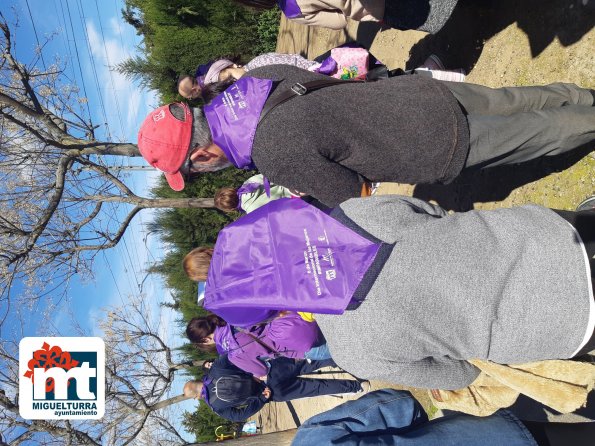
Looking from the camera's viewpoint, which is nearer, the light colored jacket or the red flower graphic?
the light colored jacket

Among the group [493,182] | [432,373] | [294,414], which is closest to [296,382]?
[493,182]

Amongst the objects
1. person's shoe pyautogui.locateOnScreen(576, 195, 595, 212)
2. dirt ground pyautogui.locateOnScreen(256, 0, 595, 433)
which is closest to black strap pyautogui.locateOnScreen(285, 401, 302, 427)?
dirt ground pyautogui.locateOnScreen(256, 0, 595, 433)

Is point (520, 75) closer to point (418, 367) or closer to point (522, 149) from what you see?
point (522, 149)

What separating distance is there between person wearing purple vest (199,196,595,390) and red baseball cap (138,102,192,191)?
758 mm

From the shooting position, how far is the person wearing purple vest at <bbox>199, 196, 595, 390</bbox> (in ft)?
6.19

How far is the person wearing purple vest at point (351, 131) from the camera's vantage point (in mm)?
2381

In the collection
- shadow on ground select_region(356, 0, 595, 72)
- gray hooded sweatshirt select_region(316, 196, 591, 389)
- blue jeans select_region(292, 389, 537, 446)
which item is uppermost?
shadow on ground select_region(356, 0, 595, 72)

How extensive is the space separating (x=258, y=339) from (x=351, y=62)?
2.71m

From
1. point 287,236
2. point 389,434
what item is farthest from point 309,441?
point 287,236

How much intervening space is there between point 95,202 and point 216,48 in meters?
4.92

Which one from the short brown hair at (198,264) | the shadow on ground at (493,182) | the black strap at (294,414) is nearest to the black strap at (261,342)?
the short brown hair at (198,264)

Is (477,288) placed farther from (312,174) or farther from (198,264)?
(198,264)

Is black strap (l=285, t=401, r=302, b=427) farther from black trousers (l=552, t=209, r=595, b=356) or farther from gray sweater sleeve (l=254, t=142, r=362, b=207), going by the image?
black trousers (l=552, t=209, r=595, b=356)

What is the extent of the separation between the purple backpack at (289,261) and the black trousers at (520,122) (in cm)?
109
